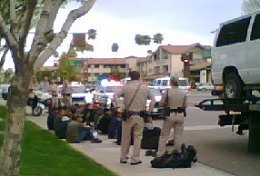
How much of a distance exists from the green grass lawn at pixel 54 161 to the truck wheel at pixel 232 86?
3529 millimetres

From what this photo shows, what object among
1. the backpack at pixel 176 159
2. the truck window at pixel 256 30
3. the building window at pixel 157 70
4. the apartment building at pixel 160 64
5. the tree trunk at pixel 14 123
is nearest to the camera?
the tree trunk at pixel 14 123

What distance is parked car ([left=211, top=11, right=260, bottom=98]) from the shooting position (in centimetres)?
1178

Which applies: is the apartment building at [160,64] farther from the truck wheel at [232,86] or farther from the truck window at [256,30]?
the truck window at [256,30]

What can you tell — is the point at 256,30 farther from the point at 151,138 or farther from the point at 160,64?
the point at 160,64

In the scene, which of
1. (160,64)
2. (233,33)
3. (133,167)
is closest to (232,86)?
(233,33)

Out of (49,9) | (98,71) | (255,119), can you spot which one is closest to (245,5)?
(255,119)

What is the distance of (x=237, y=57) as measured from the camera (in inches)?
484

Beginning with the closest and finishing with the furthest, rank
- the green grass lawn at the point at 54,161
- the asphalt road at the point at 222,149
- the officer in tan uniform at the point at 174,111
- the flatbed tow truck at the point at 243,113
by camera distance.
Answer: the green grass lawn at the point at 54,161, the asphalt road at the point at 222,149, the officer in tan uniform at the point at 174,111, the flatbed tow truck at the point at 243,113

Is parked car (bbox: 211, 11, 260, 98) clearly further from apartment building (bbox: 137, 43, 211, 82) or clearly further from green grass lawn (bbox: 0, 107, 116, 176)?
apartment building (bbox: 137, 43, 211, 82)

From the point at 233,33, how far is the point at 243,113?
1.83 metres

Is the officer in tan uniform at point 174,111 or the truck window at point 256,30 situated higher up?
the truck window at point 256,30

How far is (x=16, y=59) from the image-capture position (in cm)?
630

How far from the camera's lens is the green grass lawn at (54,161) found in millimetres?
9484

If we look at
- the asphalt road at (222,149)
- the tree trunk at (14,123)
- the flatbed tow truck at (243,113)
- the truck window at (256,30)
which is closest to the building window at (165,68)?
the asphalt road at (222,149)
